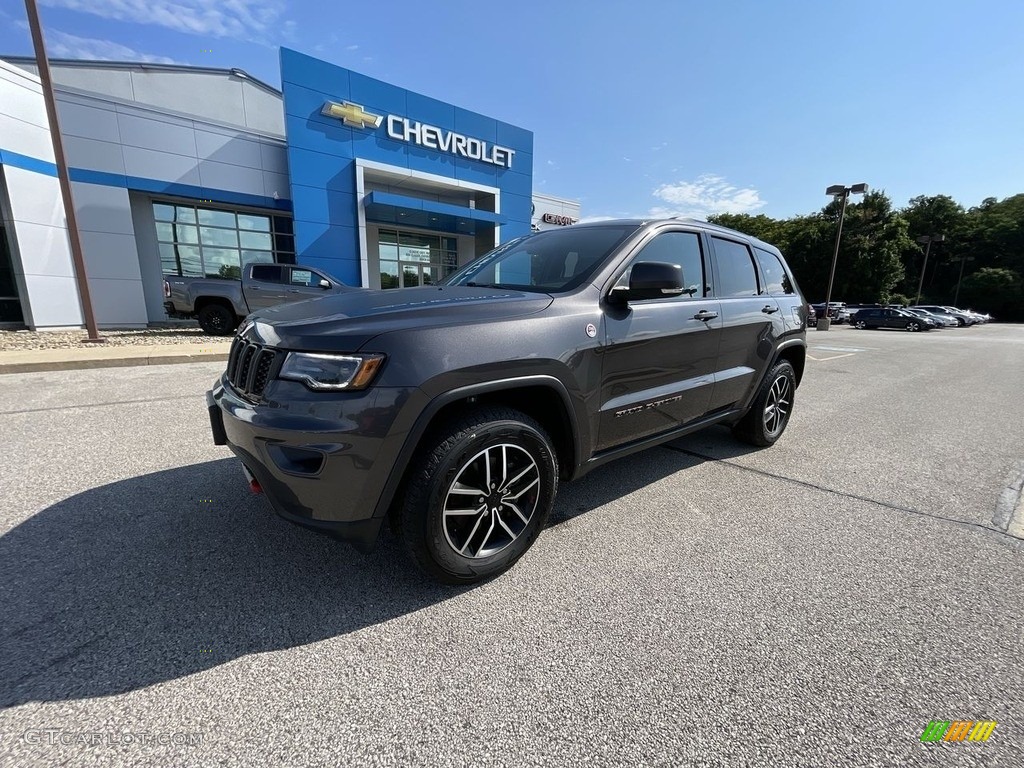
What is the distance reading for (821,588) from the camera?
2.27 meters

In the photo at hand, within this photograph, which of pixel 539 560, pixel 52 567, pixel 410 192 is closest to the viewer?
pixel 52 567

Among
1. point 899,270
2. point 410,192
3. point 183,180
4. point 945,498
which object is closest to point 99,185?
point 183,180

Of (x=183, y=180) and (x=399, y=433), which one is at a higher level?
(x=183, y=180)

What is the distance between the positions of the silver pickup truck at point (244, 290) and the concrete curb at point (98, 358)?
9.46ft

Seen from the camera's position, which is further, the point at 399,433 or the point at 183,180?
the point at 183,180

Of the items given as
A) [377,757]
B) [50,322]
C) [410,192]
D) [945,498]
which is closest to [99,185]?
[50,322]

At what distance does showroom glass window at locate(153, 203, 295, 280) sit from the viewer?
1524 cm

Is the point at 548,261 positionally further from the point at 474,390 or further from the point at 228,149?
the point at 228,149

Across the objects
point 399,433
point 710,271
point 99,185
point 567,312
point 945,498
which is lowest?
point 945,498

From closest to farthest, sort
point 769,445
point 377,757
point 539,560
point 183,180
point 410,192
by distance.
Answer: point 377,757 → point 539,560 → point 769,445 → point 183,180 → point 410,192

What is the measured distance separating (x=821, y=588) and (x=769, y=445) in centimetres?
236

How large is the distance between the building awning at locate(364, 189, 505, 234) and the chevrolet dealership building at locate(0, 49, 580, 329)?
0.33 ft

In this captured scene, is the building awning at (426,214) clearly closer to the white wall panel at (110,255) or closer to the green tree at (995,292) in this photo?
the white wall panel at (110,255)

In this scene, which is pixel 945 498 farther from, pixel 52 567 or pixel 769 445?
pixel 52 567
